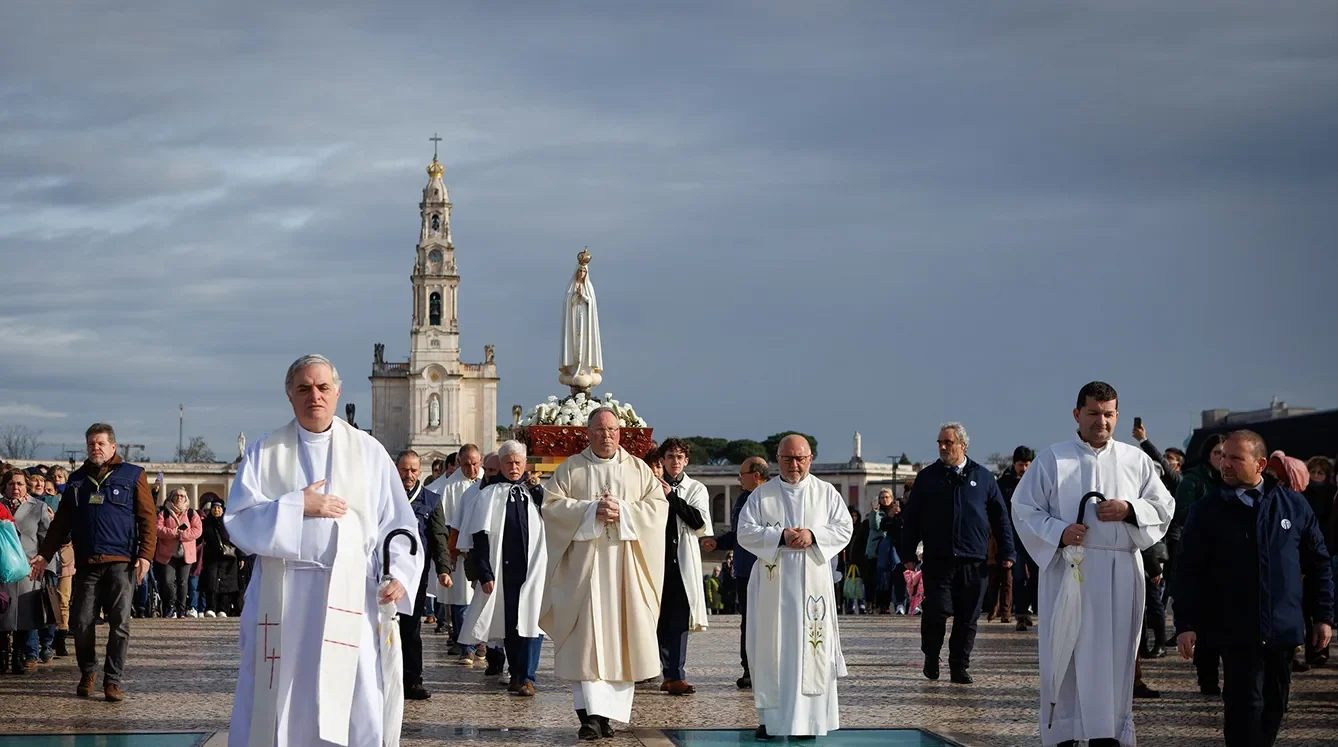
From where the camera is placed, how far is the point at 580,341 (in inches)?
1071

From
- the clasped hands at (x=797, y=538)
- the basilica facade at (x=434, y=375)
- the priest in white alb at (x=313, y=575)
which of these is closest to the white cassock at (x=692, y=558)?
the clasped hands at (x=797, y=538)

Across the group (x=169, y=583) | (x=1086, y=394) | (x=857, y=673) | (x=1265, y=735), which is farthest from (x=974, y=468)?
(x=169, y=583)

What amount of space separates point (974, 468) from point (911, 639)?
172 inches

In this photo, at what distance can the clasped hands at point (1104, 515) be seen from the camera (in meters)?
8.48

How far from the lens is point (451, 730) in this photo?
10.1 m

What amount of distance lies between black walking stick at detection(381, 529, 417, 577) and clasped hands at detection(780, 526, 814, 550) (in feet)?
11.5

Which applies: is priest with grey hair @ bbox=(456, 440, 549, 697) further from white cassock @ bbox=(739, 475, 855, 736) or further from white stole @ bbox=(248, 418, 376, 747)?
white stole @ bbox=(248, 418, 376, 747)

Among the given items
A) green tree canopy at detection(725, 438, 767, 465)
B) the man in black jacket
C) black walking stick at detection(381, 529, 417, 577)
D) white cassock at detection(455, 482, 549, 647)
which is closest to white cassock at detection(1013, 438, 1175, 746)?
black walking stick at detection(381, 529, 417, 577)

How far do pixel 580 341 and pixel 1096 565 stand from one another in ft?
62.5

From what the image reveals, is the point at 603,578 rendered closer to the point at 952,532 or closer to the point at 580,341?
the point at 952,532

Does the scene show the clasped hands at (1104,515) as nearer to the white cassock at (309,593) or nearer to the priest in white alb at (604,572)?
the priest in white alb at (604,572)

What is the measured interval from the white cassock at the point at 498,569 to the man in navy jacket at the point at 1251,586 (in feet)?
18.2

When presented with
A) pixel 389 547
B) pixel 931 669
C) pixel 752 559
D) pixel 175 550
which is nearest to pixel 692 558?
pixel 752 559

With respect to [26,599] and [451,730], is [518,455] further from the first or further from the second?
[26,599]
